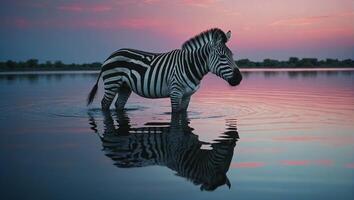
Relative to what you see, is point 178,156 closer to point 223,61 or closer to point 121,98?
point 223,61

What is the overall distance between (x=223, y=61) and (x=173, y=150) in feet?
13.3

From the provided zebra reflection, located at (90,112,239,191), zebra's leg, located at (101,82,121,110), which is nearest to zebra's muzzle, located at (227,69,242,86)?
zebra reflection, located at (90,112,239,191)

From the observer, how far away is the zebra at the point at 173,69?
9.69 m

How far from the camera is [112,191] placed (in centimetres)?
424

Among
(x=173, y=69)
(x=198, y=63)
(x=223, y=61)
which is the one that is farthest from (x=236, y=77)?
(x=173, y=69)

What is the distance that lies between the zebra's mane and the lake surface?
1.75m

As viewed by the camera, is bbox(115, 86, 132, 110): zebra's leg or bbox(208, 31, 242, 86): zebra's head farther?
bbox(115, 86, 132, 110): zebra's leg

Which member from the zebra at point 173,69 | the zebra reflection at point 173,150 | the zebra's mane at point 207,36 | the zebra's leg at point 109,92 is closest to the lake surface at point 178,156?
the zebra reflection at point 173,150

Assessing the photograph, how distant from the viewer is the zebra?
381 inches

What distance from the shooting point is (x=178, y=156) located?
5613 mm

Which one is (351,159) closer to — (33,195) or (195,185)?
(195,185)

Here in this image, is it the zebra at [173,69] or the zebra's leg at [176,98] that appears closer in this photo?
the zebra at [173,69]

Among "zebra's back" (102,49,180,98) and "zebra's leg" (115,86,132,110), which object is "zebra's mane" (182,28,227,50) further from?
"zebra's leg" (115,86,132,110)

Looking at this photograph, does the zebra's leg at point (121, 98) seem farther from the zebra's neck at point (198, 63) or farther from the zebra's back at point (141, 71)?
the zebra's neck at point (198, 63)
